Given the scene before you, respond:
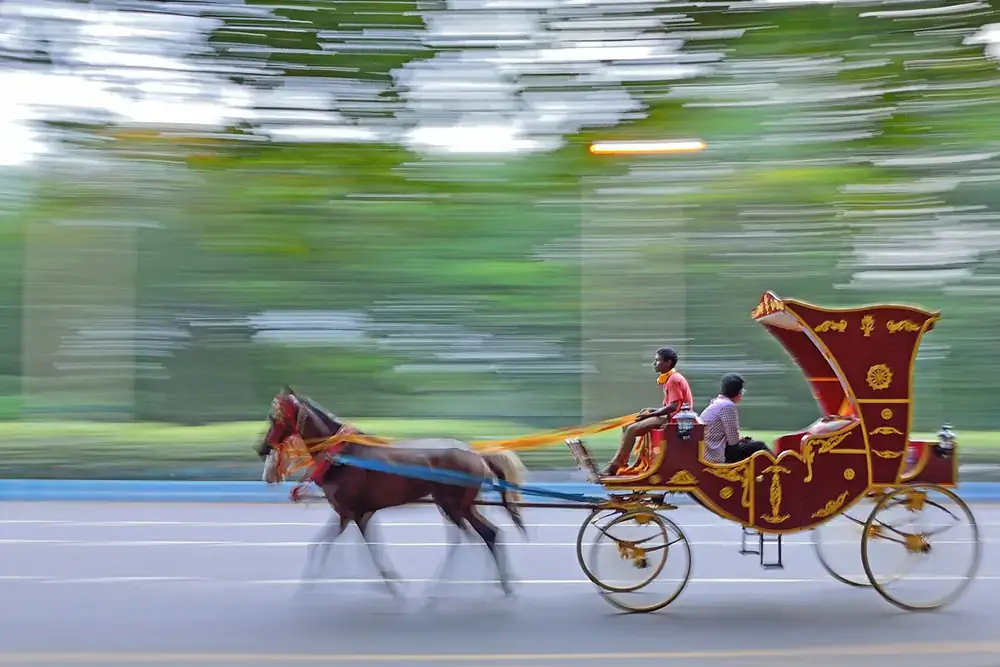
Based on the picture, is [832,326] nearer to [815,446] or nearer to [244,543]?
[815,446]

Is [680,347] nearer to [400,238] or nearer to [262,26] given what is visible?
[400,238]

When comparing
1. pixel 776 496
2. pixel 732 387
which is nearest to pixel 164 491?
pixel 732 387

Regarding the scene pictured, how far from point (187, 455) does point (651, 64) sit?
840cm

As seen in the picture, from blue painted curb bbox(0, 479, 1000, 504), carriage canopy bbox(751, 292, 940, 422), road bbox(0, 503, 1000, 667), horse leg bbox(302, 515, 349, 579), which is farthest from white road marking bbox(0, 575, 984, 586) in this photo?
blue painted curb bbox(0, 479, 1000, 504)

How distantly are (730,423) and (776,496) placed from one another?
53cm

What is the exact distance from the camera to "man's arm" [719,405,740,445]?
6312 millimetres

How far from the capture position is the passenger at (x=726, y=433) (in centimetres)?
627

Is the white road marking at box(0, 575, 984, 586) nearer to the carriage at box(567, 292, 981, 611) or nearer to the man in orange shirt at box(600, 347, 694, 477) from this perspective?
→ the carriage at box(567, 292, 981, 611)

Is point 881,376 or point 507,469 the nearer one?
point 881,376

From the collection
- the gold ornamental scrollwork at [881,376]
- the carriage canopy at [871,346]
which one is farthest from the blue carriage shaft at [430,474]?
the gold ornamental scrollwork at [881,376]

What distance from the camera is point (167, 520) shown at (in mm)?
10648

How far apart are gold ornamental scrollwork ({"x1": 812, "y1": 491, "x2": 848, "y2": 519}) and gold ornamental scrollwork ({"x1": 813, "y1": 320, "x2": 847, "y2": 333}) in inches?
39.8

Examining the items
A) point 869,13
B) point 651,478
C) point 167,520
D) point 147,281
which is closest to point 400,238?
point 147,281

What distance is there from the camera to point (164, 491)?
1252cm
